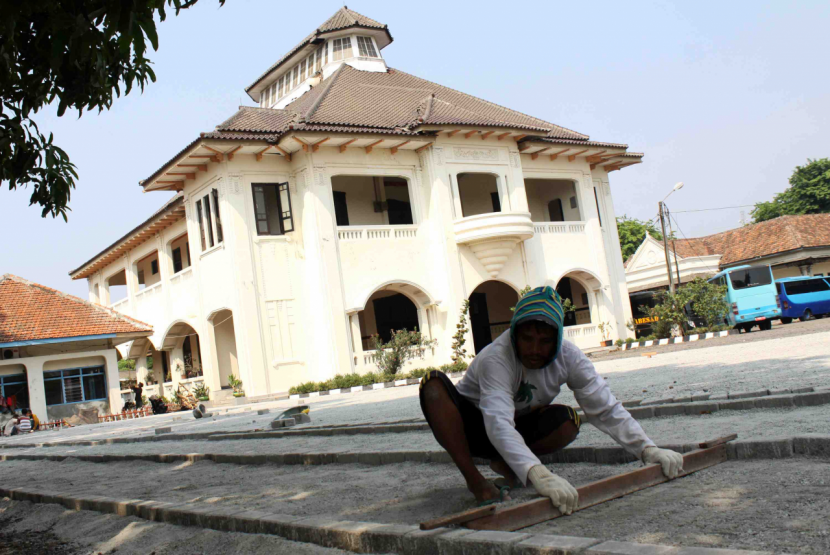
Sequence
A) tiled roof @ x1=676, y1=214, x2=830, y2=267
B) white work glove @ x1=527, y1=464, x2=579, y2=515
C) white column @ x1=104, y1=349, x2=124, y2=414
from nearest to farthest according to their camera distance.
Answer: white work glove @ x1=527, y1=464, x2=579, y2=515
white column @ x1=104, y1=349, x2=124, y2=414
tiled roof @ x1=676, y1=214, x2=830, y2=267

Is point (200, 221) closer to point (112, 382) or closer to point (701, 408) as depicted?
point (112, 382)

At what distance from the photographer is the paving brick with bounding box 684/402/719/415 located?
6.28 m

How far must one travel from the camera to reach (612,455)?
15.4 ft

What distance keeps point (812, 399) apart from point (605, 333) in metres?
22.3

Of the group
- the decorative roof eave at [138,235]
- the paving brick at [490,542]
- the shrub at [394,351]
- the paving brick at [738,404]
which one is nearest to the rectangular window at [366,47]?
the decorative roof eave at [138,235]

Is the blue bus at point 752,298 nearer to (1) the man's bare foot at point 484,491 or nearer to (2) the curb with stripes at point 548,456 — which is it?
(2) the curb with stripes at point 548,456

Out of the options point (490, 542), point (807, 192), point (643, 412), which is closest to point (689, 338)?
point (643, 412)

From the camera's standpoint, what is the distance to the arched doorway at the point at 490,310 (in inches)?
1166

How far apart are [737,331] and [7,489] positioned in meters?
23.4

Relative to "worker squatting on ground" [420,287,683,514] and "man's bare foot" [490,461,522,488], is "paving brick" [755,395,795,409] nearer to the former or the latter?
"worker squatting on ground" [420,287,683,514]

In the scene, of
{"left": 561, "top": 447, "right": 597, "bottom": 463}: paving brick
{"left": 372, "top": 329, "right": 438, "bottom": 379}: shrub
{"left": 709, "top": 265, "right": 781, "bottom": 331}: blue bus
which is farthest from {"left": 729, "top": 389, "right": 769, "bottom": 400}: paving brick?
{"left": 709, "top": 265, "right": 781, "bottom": 331}: blue bus

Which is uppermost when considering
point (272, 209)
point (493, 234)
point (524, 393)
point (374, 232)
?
point (272, 209)

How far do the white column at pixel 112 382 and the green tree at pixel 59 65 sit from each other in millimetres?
21267

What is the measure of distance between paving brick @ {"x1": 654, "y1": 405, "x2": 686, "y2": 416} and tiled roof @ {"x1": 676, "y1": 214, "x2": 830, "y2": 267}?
3655cm
